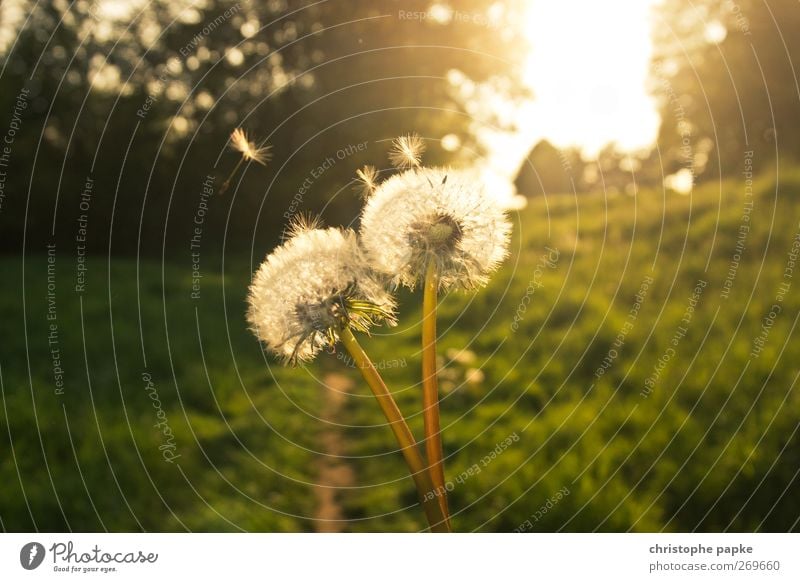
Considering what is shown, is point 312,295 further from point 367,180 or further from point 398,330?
point 398,330

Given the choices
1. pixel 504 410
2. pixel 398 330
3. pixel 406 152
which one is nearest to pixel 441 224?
pixel 406 152

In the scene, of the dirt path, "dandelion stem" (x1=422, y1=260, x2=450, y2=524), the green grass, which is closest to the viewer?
"dandelion stem" (x1=422, y1=260, x2=450, y2=524)

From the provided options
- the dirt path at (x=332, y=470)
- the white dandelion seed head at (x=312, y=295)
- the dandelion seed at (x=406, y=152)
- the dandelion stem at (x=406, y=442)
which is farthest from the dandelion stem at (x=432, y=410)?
the dirt path at (x=332, y=470)

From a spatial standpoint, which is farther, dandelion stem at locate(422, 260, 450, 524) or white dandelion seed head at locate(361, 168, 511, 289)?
white dandelion seed head at locate(361, 168, 511, 289)

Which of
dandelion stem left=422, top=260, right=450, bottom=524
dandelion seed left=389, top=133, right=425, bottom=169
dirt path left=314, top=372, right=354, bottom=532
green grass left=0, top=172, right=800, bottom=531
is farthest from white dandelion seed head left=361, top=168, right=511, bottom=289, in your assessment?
dirt path left=314, top=372, right=354, bottom=532

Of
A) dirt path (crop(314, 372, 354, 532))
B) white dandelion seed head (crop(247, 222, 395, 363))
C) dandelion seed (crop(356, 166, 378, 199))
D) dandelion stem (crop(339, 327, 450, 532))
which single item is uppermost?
dandelion seed (crop(356, 166, 378, 199))

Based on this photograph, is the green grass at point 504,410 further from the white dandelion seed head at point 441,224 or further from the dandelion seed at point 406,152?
the white dandelion seed head at point 441,224

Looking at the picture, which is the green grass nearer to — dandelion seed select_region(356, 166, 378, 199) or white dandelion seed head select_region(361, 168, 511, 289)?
dandelion seed select_region(356, 166, 378, 199)
